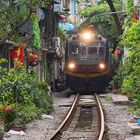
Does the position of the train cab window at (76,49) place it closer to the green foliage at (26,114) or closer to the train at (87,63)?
the train at (87,63)

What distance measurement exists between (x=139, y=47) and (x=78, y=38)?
1526 cm

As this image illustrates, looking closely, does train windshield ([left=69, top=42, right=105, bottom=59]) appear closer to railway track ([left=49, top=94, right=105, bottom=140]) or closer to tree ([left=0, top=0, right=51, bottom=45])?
railway track ([left=49, top=94, right=105, bottom=140])

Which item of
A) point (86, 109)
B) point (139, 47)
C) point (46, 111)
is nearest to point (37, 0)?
point (139, 47)

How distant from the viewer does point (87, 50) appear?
30016mm

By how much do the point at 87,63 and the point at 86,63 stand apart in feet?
0.18

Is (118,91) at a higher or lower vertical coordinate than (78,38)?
lower

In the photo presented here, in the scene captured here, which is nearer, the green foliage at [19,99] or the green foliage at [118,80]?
the green foliage at [19,99]

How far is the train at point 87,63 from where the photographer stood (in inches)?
1165

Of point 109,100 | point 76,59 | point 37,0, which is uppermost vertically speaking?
point 37,0

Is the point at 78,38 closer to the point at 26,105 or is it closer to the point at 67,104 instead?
the point at 67,104

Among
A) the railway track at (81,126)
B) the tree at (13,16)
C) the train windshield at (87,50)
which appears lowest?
the railway track at (81,126)

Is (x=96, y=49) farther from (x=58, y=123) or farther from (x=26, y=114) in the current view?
(x=26, y=114)

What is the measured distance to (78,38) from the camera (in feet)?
100

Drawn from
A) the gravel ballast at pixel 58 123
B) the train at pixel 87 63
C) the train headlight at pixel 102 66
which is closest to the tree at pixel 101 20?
the train at pixel 87 63
